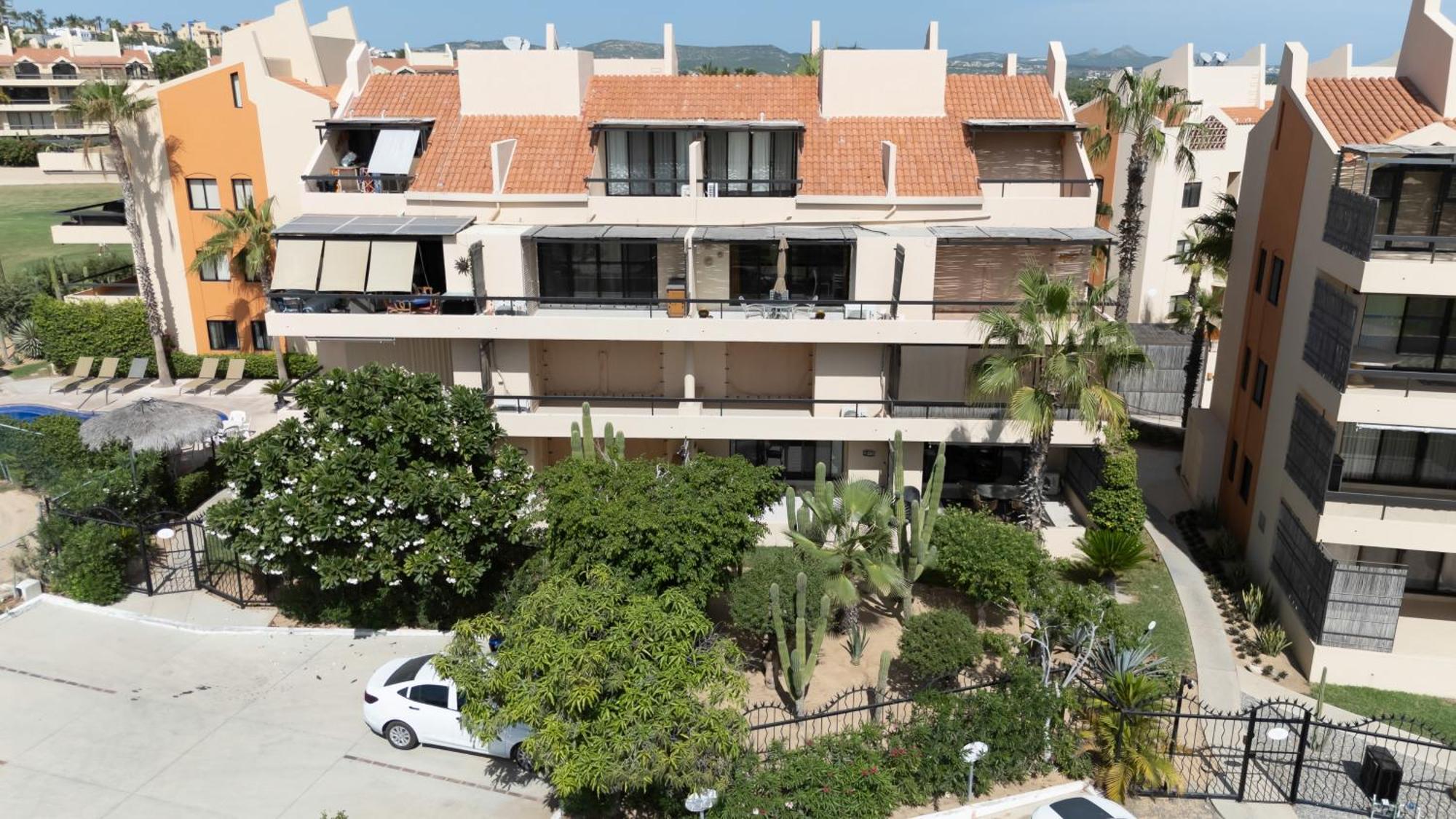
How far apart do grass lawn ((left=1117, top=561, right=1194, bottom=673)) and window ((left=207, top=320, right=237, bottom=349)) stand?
34.5 metres

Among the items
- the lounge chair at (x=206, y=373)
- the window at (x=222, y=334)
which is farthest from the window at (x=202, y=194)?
A: the lounge chair at (x=206, y=373)

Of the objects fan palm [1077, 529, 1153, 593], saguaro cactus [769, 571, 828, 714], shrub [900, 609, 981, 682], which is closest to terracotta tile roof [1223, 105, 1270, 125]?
fan palm [1077, 529, 1153, 593]

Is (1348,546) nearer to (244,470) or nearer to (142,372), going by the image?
(244,470)

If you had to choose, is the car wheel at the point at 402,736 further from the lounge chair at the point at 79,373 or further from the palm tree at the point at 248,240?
the lounge chair at the point at 79,373

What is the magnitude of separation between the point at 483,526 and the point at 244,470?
5245 millimetres

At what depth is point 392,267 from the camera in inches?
1069

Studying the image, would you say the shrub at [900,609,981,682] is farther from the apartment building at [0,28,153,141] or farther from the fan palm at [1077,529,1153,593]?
the apartment building at [0,28,153,141]

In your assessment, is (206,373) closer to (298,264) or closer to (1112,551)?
(298,264)

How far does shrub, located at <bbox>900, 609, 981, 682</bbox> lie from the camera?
19312 millimetres

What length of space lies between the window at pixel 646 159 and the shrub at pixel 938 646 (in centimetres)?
1509

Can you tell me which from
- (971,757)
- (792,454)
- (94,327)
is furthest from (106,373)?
(971,757)

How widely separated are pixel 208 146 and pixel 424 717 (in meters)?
28.7

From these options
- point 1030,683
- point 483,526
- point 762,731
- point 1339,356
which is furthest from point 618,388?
point 1339,356

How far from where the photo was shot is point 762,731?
18.7 m
